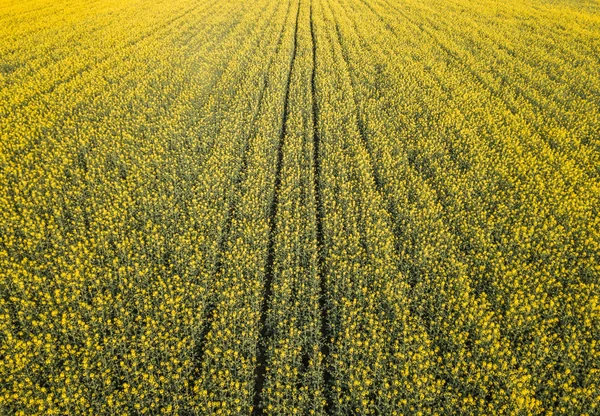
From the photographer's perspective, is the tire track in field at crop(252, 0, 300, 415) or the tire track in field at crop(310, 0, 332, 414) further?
the tire track in field at crop(310, 0, 332, 414)

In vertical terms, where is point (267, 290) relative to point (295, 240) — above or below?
below

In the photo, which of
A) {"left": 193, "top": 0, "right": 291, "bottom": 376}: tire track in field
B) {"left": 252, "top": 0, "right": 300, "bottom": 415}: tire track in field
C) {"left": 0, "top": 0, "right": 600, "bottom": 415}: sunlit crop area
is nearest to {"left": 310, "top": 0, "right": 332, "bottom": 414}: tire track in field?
{"left": 0, "top": 0, "right": 600, "bottom": 415}: sunlit crop area

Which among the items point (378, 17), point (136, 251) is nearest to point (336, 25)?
point (378, 17)

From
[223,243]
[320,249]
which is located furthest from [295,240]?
[223,243]

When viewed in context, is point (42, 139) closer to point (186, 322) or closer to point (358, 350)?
point (186, 322)

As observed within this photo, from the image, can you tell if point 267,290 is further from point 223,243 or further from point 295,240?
point 223,243

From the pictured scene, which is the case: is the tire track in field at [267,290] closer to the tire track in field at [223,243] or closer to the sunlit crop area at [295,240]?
the sunlit crop area at [295,240]

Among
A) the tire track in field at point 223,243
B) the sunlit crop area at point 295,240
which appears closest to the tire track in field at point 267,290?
the sunlit crop area at point 295,240

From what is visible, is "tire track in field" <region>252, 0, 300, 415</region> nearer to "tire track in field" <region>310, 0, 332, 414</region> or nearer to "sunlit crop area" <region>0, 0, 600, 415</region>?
"sunlit crop area" <region>0, 0, 600, 415</region>
